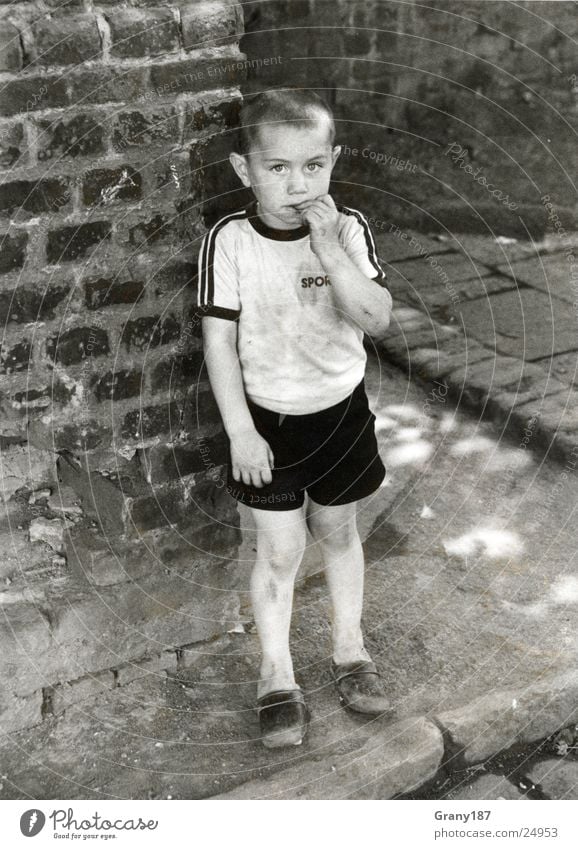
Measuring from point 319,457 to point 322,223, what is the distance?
43 centimetres

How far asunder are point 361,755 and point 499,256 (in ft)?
6.90

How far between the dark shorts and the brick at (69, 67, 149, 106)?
560mm

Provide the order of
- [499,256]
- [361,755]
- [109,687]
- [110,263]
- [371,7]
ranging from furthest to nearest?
[499,256]
[371,7]
[109,687]
[361,755]
[110,263]

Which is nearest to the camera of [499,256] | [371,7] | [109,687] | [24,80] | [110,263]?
[24,80]

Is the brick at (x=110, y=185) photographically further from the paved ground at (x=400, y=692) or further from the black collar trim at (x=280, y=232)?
the paved ground at (x=400, y=692)

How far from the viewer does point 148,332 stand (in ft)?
5.96

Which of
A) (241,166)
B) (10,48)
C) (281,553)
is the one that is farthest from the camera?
(281,553)

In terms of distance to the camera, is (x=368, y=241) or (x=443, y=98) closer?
(x=368, y=241)

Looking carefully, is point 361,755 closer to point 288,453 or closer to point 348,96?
point 288,453

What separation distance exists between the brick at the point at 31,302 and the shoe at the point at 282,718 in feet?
2.74

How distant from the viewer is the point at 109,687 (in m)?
2.04

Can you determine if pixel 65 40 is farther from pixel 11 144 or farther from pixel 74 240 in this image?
pixel 74 240
